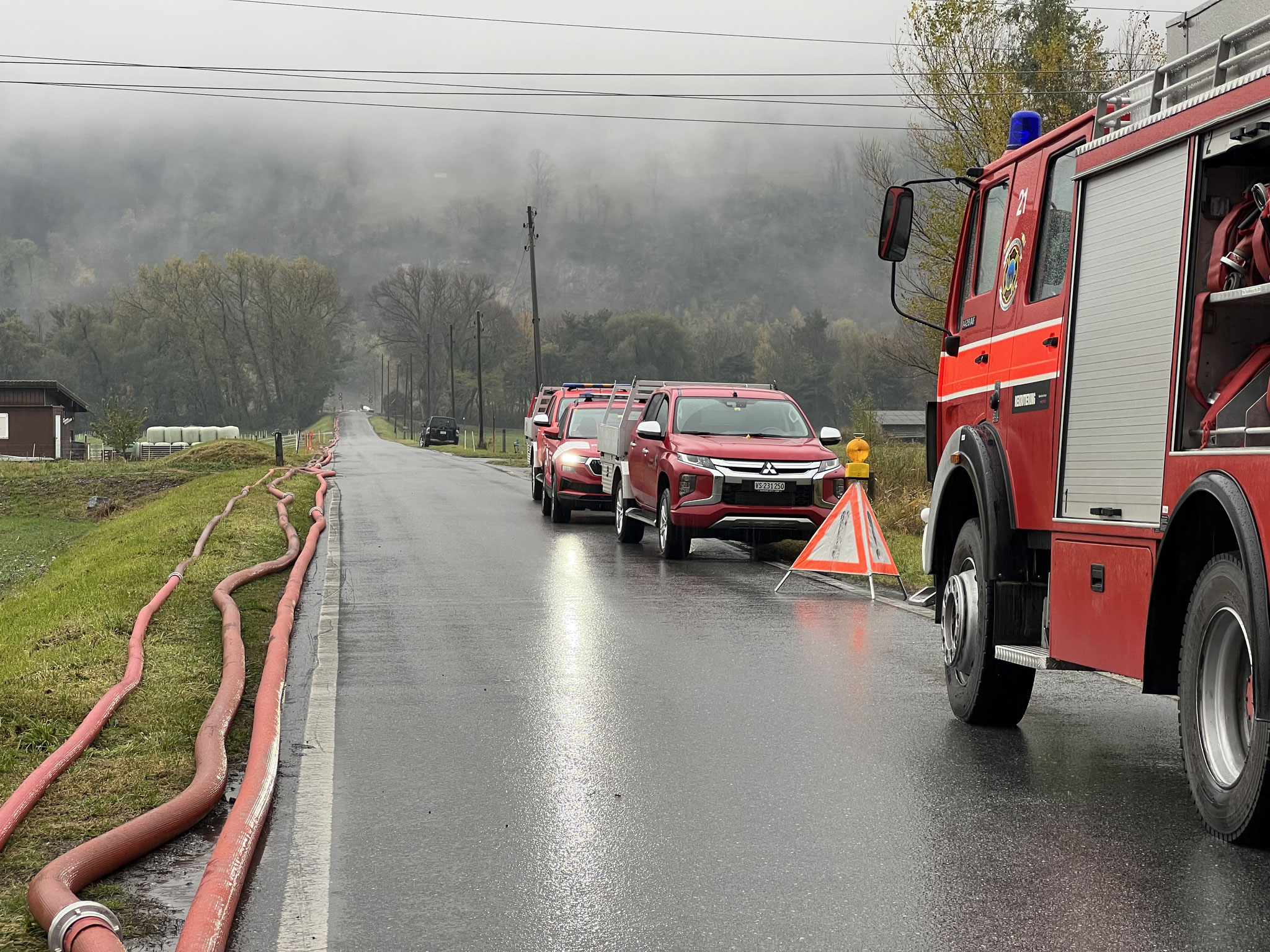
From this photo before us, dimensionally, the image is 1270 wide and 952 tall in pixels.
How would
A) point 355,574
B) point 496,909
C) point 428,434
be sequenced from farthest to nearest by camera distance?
point 428,434 → point 355,574 → point 496,909

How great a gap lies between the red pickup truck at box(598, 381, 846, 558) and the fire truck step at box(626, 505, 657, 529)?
2cm

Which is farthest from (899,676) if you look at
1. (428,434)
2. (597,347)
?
(597,347)

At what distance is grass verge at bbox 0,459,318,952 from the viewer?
5332mm

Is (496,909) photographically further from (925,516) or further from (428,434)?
(428,434)

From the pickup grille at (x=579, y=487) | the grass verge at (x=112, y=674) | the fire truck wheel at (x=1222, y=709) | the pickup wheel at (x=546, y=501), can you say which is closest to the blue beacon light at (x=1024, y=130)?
the fire truck wheel at (x=1222, y=709)

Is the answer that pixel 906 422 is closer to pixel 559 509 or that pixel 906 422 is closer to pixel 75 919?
pixel 559 509

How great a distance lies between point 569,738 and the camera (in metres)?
7.16

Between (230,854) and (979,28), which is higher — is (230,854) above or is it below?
below

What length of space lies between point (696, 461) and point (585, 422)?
27.3 feet

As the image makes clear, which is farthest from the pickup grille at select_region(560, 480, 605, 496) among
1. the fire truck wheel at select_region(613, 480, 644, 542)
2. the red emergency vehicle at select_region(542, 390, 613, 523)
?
the fire truck wheel at select_region(613, 480, 644, 542)

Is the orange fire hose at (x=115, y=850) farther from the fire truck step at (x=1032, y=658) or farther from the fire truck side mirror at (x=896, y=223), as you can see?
the fire truck side mirror at (x=896, y=223)

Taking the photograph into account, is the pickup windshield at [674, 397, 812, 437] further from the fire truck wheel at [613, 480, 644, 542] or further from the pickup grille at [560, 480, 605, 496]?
the pickup grille at [560, 480, 605, 496]

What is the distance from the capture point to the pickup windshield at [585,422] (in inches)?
935

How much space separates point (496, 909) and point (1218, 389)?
3.22 meters
